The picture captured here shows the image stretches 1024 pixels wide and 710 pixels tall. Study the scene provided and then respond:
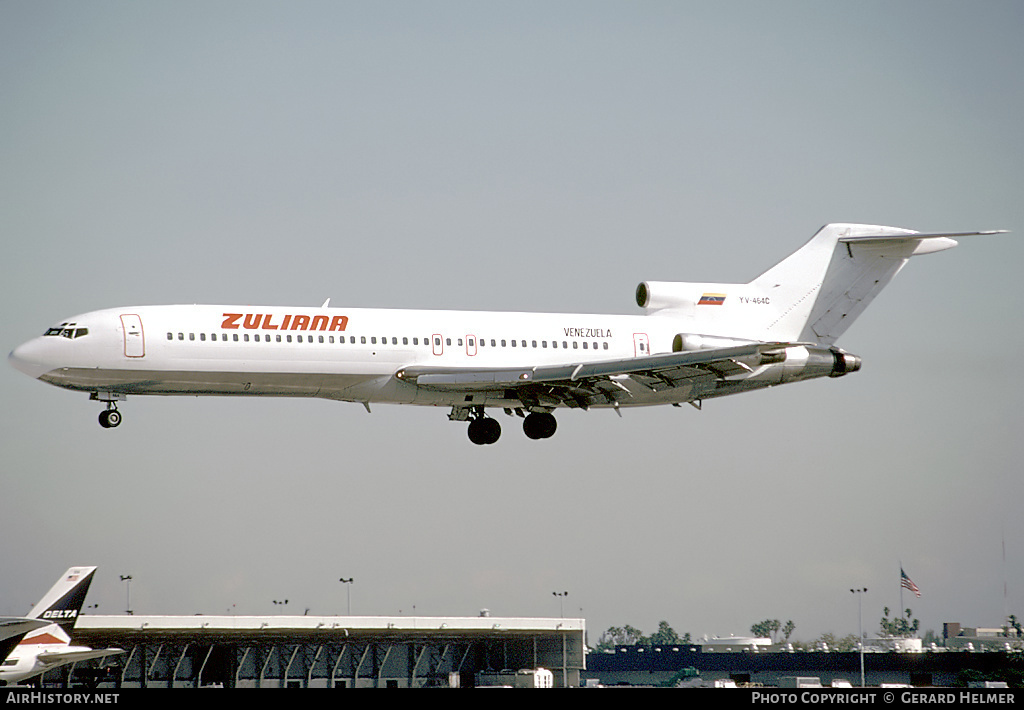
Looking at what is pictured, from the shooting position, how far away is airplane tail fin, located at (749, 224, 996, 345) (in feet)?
161

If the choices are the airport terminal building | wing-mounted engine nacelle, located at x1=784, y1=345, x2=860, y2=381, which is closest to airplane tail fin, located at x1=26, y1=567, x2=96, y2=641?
the airport terminal building

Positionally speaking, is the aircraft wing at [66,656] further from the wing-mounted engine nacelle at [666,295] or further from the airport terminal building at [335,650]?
the wing-mounted engine nacelle at [666,295]

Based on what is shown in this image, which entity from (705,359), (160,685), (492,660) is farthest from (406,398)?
(160,685)

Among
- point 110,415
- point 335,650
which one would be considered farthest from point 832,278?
point 335,650

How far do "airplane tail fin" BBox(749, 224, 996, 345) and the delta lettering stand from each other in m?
17.2

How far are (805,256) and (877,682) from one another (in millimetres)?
34430

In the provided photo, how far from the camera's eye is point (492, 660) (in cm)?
7744

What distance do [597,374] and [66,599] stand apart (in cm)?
2438

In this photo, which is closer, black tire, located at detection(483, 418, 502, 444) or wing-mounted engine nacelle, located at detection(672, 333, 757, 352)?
wing-mounted engine nacelle, located at detection(672, 333, 757, 352)

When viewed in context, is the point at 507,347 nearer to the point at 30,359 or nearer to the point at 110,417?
the point at 110,417

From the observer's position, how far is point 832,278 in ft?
163

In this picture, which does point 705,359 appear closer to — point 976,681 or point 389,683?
point 976,681

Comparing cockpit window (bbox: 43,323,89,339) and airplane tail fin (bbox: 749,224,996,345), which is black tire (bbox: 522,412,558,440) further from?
cockpit window (bbox: 43,323,89,339)

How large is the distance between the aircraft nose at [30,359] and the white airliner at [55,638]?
1188 cm
